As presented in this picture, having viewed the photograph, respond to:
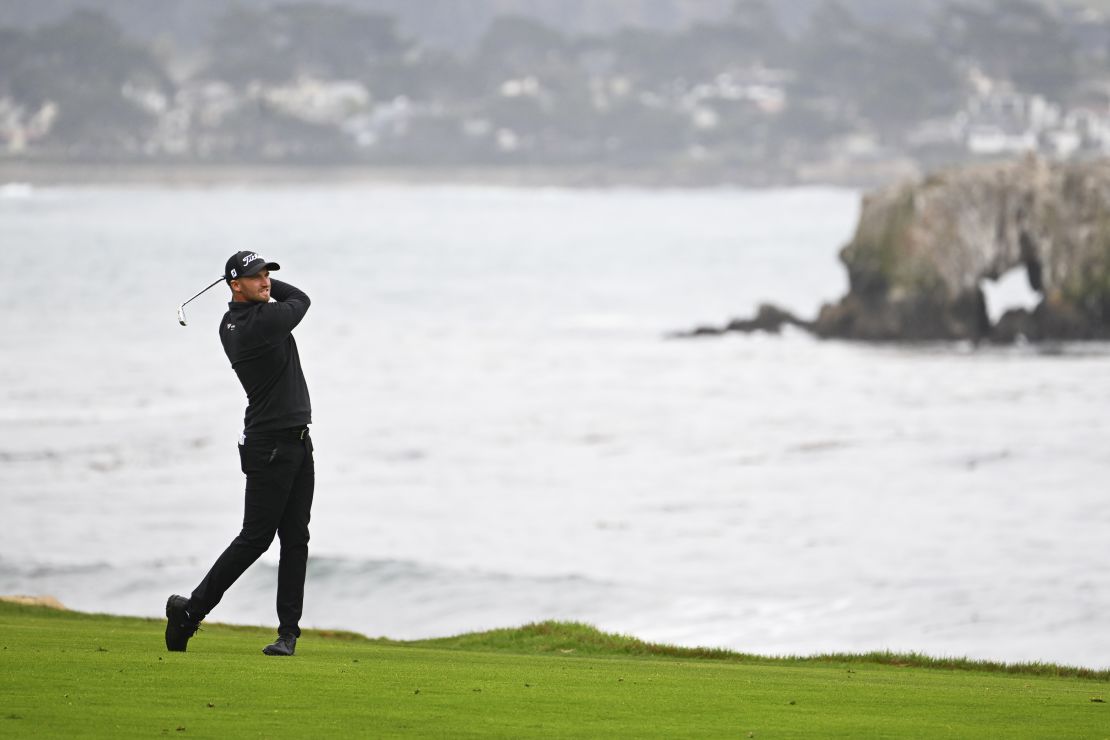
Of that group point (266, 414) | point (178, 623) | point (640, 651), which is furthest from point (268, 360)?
point (640, 651)

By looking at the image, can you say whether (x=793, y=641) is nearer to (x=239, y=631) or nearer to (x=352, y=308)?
(x=239, y=631)

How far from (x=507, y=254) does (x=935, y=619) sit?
10001cm

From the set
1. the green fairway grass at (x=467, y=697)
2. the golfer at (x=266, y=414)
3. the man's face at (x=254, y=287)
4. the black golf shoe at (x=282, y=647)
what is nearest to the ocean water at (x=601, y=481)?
the green fairway grass at (x=467, y=697)

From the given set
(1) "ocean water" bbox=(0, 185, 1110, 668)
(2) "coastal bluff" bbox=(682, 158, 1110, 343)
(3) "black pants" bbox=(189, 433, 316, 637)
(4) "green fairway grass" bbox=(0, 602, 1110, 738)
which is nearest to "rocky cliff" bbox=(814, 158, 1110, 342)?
(2) "coastal bluff" bbox=(682, 158, 1110, 343)

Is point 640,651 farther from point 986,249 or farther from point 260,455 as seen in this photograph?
point 986,249

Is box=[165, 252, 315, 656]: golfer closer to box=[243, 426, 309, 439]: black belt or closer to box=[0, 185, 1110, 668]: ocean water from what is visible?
box=[243, 426, 309, 439]: black belt

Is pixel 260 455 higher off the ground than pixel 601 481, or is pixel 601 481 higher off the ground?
pixel 260 455

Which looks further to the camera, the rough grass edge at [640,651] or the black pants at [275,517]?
the rough grass edge at [640,651]

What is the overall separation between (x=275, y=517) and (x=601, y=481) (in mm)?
20915

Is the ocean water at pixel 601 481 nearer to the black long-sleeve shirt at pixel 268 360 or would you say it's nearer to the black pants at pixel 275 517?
the black pants at pixel 275 517

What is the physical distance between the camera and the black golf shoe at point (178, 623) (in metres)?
10.7

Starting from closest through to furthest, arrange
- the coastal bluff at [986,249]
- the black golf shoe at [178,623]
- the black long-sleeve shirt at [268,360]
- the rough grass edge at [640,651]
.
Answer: the black long-sleeve shirt at [268,360], the black golf shoe at [178,623], the rough grass edge at [640,651], the coastal bluff at [986,249]

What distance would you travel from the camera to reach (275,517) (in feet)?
34.3

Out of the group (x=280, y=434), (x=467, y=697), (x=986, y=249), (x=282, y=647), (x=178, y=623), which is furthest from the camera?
(x=986, y=249)
